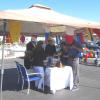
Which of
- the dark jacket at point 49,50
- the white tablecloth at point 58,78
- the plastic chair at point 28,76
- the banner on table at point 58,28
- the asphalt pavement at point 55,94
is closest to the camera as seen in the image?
A: the asphalt pavement at point 55,94

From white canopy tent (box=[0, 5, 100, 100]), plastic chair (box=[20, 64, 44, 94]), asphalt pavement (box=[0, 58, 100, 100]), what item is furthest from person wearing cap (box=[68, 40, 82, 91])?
plastic chair (box=[20, 64, 44, 94])

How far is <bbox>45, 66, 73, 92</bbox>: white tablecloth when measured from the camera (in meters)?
8.97

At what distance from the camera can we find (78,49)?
30.9 feet

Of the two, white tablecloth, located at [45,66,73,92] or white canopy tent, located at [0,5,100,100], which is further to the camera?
white tablecloth, located at [45,66,73,92]

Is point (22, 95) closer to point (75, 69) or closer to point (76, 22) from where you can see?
point (75, 69)

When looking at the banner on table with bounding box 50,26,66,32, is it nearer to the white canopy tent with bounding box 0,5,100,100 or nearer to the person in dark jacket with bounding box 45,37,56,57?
the white canopy tent with bounding box 0,5,100,100

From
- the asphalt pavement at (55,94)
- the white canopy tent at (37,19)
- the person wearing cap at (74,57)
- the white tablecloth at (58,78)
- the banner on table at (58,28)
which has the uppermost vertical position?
the white canopy tent at (37,19)

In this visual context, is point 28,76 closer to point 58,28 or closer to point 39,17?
point 58,28

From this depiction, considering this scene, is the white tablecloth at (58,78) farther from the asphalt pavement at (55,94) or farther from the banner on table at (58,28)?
the banner on table at (58,28)

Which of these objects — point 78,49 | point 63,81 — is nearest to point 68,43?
point 78,49

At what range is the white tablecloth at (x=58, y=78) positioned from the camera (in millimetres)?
8969

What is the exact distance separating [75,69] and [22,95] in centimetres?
208

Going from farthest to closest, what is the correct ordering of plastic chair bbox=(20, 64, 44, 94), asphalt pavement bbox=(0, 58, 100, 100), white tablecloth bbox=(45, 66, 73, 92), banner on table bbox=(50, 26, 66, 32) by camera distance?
banner on table bbox=(50, 26, 66, 32) → white tablecloth bbox=(45, 66, 73, 92) → plastic chair bbox=(20, 64, 44, 94) → asphalt pavement bbox=(0, 58, 100, 100)

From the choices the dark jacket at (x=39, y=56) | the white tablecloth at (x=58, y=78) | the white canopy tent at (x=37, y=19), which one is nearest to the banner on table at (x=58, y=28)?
the white canopy tent at (x=37, y=19)
